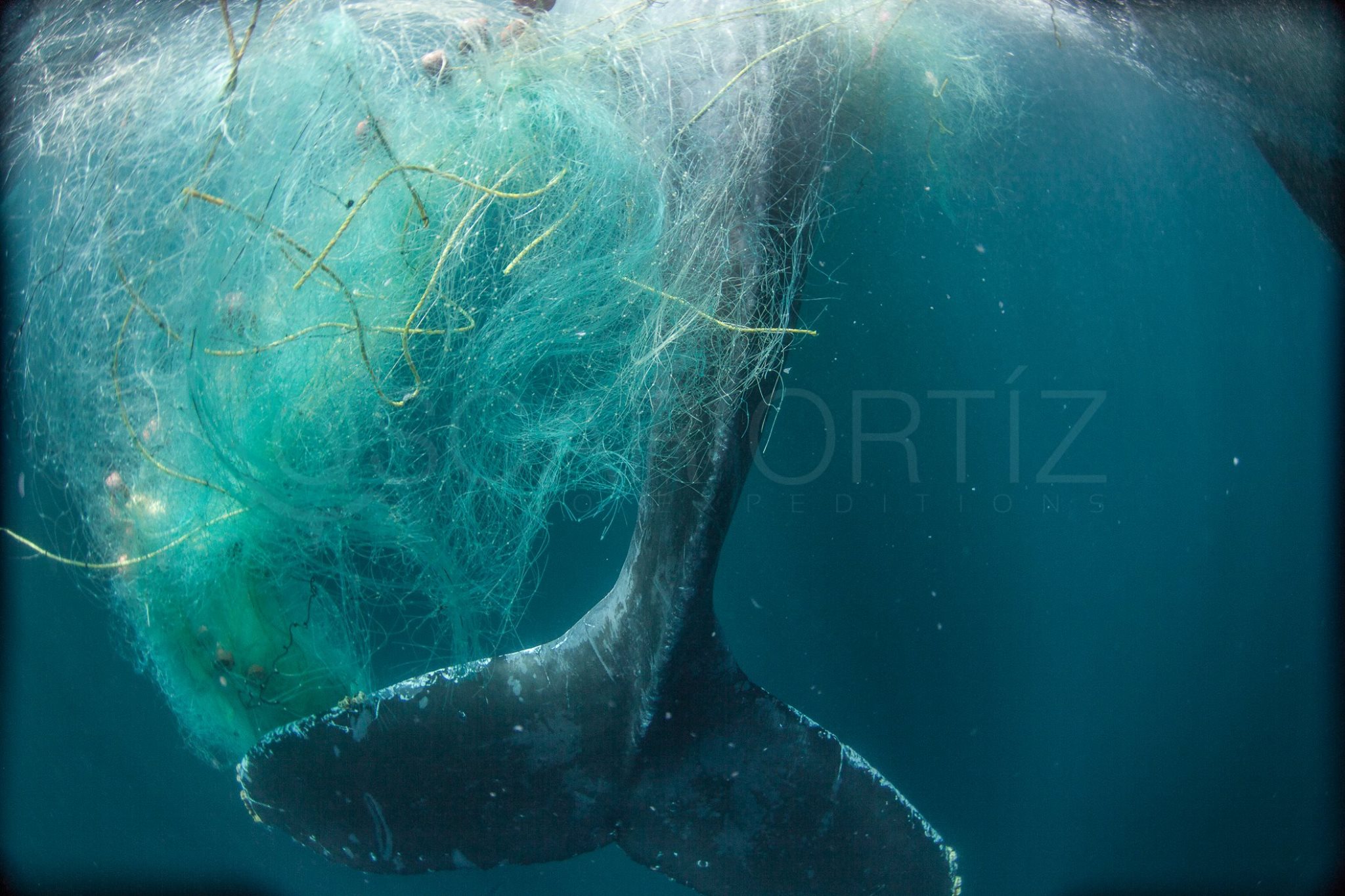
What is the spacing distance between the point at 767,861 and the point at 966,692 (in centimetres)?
175

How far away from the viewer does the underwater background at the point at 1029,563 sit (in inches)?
113

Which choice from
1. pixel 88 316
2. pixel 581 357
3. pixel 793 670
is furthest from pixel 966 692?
pixel 88 316

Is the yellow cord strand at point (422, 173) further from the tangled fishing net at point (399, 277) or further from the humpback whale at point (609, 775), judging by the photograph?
the humpback whale at point (609, 775)

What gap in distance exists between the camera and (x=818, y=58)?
188cm

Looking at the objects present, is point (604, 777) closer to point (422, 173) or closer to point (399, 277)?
point (399, 277)

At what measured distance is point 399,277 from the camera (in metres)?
1.79

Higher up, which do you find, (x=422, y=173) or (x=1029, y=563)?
(x=422, y=173)

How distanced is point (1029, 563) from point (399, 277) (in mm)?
3269

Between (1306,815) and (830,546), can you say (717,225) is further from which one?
(1306,815)

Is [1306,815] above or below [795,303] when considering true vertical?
below

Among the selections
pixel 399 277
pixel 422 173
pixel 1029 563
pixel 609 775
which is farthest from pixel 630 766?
pixel 1029 563

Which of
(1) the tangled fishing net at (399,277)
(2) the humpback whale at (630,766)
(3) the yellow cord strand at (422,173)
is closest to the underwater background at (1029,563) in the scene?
(1) the tangled fishing net at (399,277)

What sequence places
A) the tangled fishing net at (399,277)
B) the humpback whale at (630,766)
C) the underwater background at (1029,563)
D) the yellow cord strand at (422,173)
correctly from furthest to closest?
the underwater background at (1029,563)
the humpback whale at (630,766)
the tangled fishing net at (399,277)
the yellow cord strand at (422,173)

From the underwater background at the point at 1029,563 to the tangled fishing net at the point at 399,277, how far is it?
59 cm
